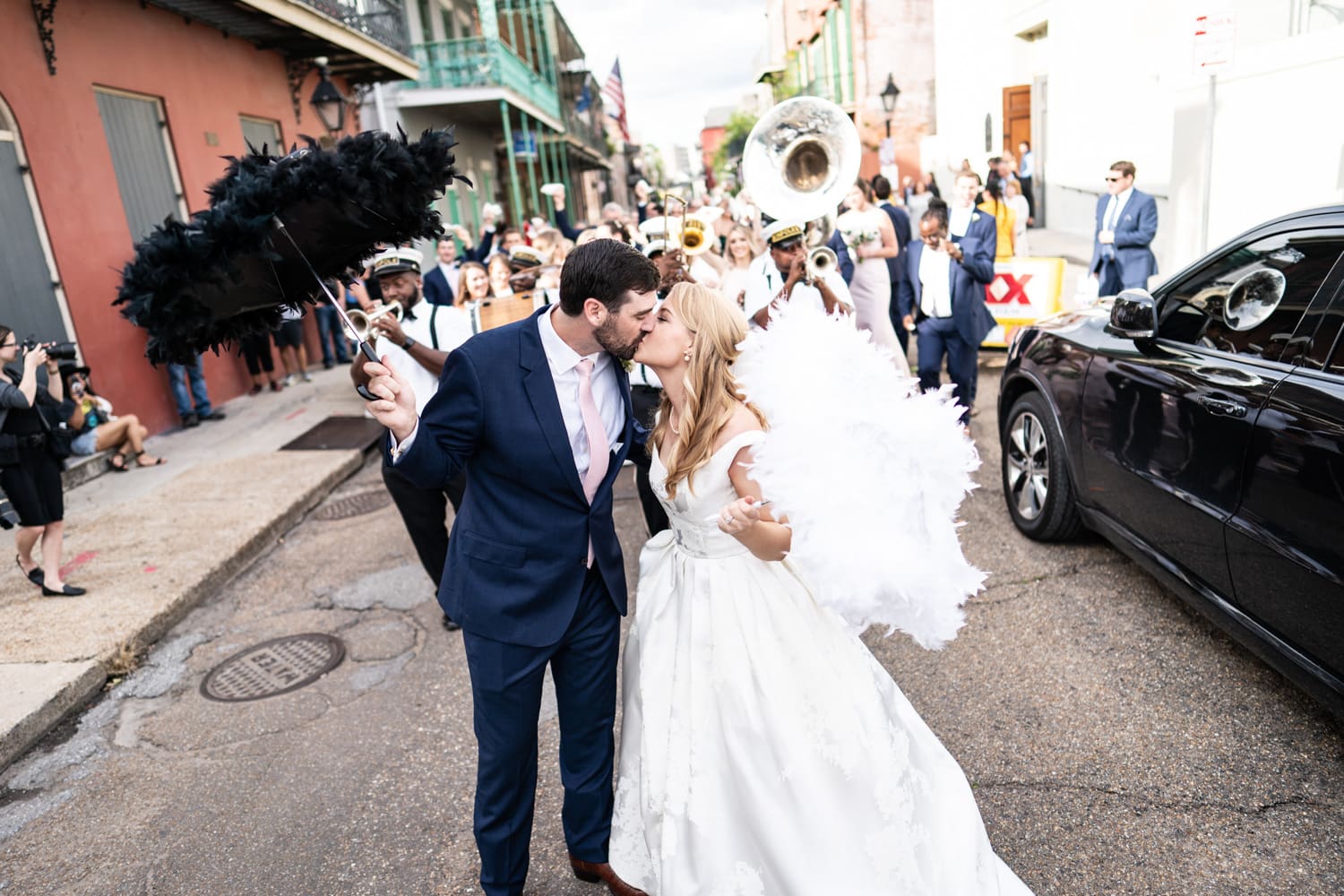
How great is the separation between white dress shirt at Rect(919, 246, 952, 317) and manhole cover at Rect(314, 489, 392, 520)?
452cm

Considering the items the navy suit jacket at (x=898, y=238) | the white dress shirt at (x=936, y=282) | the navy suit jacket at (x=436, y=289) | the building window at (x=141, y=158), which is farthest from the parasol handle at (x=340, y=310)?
the building window at (x=141, y=158)

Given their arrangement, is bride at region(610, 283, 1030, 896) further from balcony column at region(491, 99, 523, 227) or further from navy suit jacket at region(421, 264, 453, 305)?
balcony column at region(491, 99, 523, 227)

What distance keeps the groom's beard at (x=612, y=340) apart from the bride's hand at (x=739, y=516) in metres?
0.54

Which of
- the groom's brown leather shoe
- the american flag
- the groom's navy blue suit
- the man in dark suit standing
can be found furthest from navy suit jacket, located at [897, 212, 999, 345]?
the american flag

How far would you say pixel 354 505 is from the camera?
24.3 ft

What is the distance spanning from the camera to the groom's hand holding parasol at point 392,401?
2350 millimetres

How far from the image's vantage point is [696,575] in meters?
2.60

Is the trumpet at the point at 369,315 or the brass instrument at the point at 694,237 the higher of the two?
the brass instrument at the point at 694,237

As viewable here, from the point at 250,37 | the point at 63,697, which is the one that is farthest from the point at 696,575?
the point at 250,37

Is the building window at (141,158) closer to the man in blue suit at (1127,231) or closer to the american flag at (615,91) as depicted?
the man in blue suit at (1127,231)

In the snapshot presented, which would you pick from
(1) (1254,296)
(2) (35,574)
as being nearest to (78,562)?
(2) (35,574)

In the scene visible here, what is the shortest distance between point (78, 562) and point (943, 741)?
18.2 ft

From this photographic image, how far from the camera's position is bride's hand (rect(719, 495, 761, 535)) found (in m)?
2.28

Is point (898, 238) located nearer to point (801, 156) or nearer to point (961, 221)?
point (961, 221)
